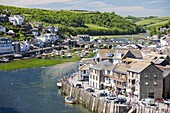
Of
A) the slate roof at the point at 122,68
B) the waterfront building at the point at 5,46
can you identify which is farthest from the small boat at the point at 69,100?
the waterfront building at the point at 5,46

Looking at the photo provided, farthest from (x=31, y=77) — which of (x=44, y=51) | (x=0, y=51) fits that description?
(x=44, y=51)

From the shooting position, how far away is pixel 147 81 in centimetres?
4531

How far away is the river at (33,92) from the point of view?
47.7 m

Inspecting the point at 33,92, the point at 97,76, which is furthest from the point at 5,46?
the point at 97,76

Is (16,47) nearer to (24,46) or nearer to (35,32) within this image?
(24,46)

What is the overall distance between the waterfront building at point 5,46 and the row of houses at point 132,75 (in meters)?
50.4

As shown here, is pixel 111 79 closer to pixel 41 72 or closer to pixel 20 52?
pixel 41 72

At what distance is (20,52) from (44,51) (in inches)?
372

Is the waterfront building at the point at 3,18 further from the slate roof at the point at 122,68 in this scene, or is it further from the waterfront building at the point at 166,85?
the waterfront building at the point at 166,85

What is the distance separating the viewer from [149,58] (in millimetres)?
58188

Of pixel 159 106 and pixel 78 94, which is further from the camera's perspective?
pixel 78 94

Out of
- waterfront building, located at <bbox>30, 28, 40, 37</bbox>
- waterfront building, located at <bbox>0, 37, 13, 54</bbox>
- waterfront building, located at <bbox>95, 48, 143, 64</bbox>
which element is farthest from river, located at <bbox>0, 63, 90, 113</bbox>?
waterfront building, located at <bbox>30, 28, 40, 37</bbox>

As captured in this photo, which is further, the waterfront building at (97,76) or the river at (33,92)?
the waterfront building at (97,76)

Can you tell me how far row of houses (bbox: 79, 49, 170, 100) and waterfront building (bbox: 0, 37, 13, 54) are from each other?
1983 inches
